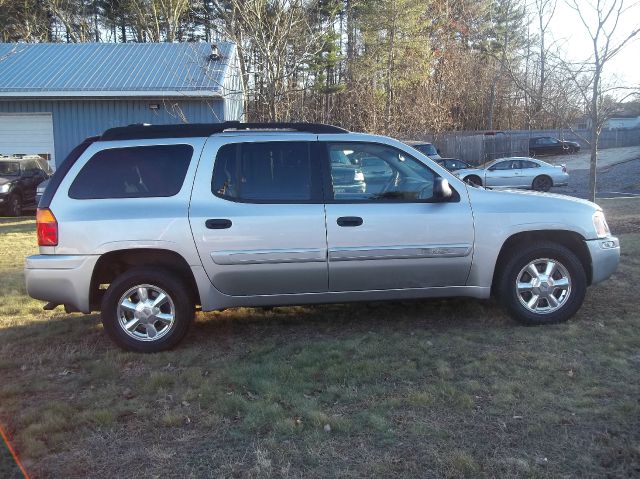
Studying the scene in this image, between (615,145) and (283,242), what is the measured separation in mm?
45040

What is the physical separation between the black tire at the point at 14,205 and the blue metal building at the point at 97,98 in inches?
117

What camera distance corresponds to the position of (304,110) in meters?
15.9

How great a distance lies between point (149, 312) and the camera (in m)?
4.92

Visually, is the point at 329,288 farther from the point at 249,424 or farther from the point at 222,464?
the point at 222,464

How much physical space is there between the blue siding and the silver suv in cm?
1330

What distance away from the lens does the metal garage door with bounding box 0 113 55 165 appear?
18.2 meters

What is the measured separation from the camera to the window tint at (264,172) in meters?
4.97

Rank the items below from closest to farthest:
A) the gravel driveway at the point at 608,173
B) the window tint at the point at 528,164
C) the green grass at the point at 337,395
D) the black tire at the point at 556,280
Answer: the green grass at the point at 337,395
the black tire at the point at 556,280
the gravel driveway at the point at 608,173
the window tint at the point at 528,164

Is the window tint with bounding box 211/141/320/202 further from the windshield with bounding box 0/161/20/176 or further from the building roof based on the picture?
the windshield with bounding box 0/161/20/176

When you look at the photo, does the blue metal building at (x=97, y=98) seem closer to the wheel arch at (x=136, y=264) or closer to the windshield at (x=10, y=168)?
the windshield at (x=10, y=168)

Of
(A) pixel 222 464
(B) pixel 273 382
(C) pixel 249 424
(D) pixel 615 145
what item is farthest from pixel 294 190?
(D) pixel 615 145

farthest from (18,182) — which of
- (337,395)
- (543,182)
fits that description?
(543,182)

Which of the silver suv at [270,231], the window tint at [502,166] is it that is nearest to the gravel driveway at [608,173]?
the window tint at [502,166]

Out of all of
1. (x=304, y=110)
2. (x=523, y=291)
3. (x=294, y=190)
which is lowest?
(x=523, y=291)
